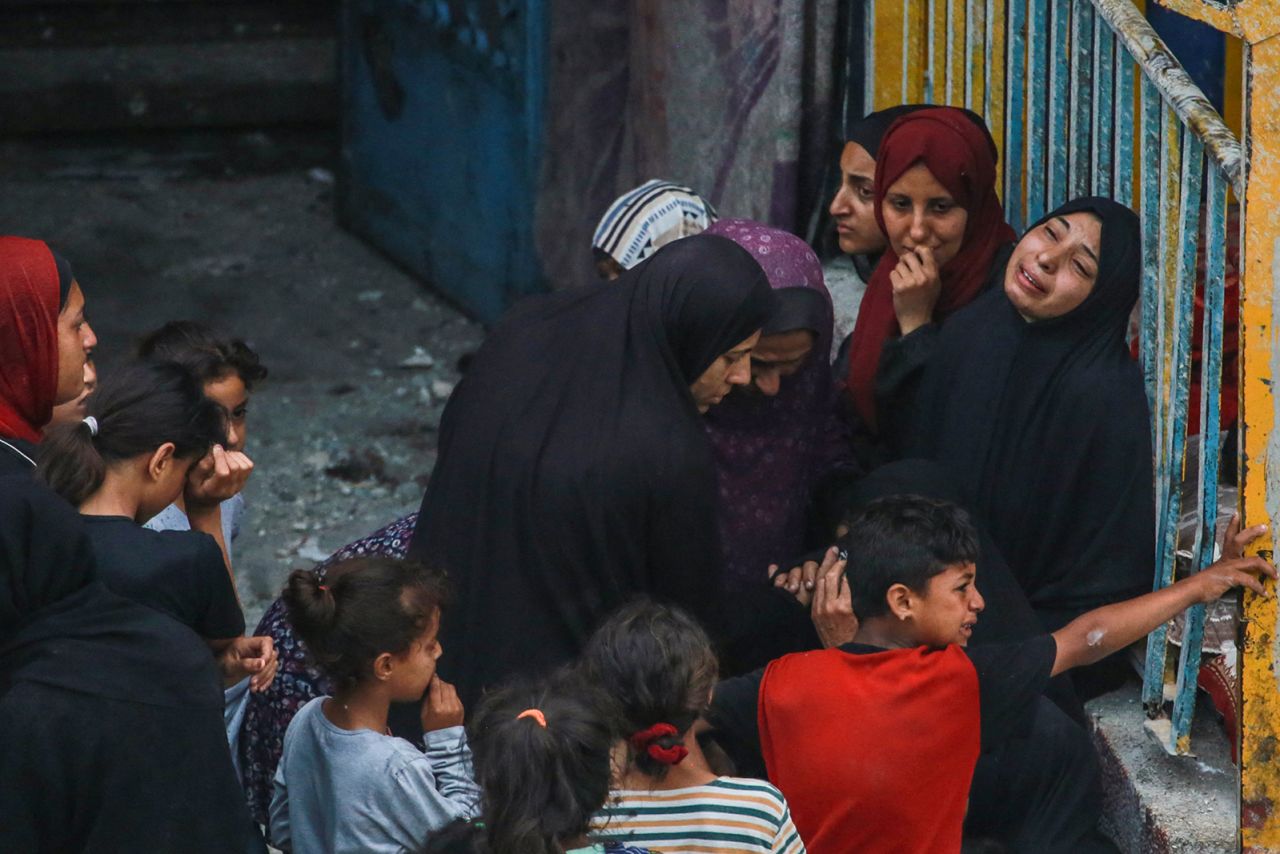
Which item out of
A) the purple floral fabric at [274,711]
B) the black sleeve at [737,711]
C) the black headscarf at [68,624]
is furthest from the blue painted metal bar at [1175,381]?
the black headscarf at [68,624]

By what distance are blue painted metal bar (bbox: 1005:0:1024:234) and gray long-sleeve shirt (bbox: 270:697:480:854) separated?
1904mm

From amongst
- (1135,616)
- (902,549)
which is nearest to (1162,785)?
(1135,616)

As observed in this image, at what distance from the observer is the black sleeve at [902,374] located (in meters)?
3.72

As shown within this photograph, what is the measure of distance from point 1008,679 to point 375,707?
1.02 meters

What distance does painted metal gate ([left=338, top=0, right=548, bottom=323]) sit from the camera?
572 cm

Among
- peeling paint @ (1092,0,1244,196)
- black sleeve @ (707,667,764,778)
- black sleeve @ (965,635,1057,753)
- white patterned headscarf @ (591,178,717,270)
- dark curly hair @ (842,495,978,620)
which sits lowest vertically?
black sleeve @ (707,667,764,778)

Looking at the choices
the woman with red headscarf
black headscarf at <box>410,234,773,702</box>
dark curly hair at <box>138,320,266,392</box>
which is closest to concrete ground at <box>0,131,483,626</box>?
dark curly hair at <box>138,320,266,392</box>

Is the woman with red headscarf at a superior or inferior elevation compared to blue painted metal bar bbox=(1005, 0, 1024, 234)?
inferior

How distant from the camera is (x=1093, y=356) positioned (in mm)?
3346

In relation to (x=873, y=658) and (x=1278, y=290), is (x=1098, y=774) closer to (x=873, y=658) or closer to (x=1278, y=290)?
(x=873, y=658)

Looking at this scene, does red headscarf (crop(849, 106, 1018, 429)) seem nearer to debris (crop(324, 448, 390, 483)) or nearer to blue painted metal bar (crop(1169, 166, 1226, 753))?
blue painted metal bar (crop(1169, 166, 1226, 753))

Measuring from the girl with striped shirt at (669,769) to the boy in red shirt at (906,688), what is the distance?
232mm

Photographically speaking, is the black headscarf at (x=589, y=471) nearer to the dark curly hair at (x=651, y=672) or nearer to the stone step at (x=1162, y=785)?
the dark curly hair at (x=651, y=672)

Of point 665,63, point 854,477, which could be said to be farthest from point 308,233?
point 854,477
